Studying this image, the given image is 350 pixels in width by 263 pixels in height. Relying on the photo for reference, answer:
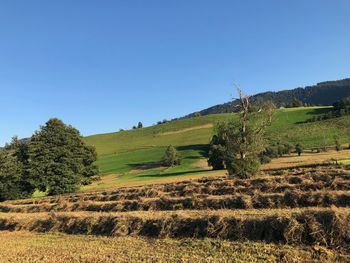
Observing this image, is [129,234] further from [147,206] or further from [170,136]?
[170,136]

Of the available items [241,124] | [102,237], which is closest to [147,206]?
[102,237]

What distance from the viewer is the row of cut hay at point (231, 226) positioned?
10.7m

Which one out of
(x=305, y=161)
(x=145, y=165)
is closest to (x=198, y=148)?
(x=145, y=165)

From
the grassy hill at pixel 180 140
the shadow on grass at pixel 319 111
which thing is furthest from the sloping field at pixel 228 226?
the shadow on grass at pixel 319 111

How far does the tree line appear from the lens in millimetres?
53891

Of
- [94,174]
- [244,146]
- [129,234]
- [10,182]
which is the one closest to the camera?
[129,234]

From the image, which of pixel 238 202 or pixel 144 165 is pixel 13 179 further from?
pixel 238 202

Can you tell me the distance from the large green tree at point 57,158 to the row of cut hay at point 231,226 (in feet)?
123

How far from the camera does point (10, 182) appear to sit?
2112 inches

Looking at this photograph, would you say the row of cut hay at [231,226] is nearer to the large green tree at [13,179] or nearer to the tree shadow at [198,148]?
the large green tree at [13,179]

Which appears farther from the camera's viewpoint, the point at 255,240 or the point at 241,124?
the point at 241,124

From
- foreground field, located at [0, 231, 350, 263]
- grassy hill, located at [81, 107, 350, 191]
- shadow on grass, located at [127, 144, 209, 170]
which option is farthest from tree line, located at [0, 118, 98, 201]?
foreground field, located at [0, 231, 350, 263]

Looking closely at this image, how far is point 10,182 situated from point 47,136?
848cm

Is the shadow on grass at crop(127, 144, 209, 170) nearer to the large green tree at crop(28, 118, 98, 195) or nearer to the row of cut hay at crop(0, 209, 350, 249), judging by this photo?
the large green tree at crop(28, 118, 98, 195)
